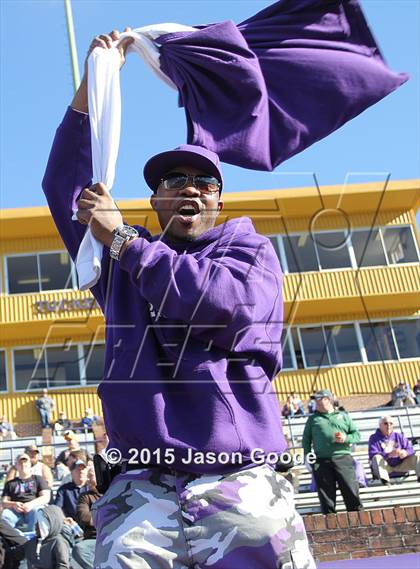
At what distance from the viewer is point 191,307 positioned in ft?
7.06

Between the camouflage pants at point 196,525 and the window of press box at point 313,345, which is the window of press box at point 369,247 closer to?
the window of press box at point 313,345

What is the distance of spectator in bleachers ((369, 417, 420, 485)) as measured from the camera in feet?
35.2

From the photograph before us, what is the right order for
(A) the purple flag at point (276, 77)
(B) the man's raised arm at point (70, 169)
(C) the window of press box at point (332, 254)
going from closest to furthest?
1. (B) the man's raised arm at point (70, 169)
2. (A) the purple flag at point (276, 77)
3. (C) the window of press box at point (332, 254)

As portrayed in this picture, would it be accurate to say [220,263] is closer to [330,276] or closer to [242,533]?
[242,533]

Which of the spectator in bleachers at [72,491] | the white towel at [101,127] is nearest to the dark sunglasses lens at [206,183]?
the white towel at [101,127]

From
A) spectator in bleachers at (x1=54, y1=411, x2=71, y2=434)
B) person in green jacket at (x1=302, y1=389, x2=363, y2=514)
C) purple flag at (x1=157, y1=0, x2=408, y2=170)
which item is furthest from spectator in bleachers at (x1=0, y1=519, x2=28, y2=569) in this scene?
spectator in bleachers at (x1=54, y1=411, x2=71, y2=434)

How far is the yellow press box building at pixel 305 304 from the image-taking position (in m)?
26.1

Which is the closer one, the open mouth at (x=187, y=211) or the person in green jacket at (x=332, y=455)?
the open mouth at (x=187, y=211)

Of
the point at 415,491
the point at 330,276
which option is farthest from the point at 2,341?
the point at 415,491

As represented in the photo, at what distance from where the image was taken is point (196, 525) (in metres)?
2.01

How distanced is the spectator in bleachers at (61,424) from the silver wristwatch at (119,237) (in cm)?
1760

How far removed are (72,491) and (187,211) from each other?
6837mm

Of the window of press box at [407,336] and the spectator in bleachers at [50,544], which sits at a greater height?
the window of press box at [407,336]

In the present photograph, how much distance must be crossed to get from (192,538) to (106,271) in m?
0.93
